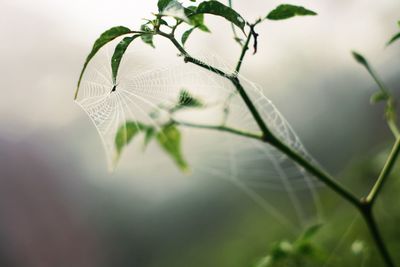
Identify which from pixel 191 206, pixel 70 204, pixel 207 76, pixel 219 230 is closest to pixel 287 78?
pixel 191 206

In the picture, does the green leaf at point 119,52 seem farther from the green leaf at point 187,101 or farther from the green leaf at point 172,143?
the green leaf at point 172,143

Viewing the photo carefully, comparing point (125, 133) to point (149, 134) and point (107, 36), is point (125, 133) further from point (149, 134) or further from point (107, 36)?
point (107, 36)

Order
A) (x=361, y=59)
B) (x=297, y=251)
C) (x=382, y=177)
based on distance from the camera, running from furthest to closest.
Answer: (x=297, y=251)
(x=361, y=59)
(x=382, y=177)

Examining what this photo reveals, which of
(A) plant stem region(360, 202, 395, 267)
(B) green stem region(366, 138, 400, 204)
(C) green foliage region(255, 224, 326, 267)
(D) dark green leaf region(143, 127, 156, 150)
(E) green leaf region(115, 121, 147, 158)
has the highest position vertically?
(E) green leaf region(115, 121, 147, 158)

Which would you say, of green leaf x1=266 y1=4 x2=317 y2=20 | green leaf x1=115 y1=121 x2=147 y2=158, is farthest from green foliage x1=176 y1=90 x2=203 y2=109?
green leaf x1=266 y1=4 x2=317 y2=20

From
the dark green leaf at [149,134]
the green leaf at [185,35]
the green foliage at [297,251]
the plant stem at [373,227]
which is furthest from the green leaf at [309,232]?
the green leaf at [185,35]

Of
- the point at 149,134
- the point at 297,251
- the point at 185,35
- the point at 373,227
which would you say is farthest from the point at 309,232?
the point at 185,35

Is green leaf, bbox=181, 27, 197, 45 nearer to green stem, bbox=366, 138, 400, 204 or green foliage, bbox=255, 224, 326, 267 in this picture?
green stem, bbox=366, 138, 400, 204
